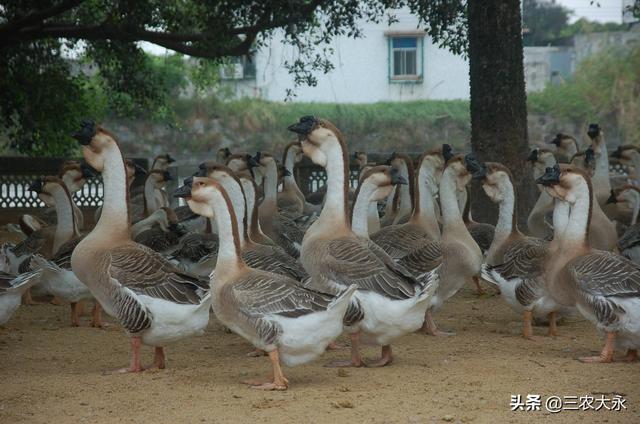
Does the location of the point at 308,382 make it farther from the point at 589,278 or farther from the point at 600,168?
the point at 600,168

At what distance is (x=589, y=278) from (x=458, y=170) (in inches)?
102

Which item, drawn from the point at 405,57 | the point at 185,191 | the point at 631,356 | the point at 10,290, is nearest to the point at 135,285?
the point at 185,191

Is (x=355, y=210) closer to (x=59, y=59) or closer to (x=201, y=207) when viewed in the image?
(x=201, y=207)

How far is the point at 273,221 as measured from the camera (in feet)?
37.9

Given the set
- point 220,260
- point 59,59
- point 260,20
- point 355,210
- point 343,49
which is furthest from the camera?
point 343,49

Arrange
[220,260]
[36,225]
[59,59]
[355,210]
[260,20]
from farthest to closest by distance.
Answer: [59,59] → [260,20] → [36,225] → [355,210] → [220,260]

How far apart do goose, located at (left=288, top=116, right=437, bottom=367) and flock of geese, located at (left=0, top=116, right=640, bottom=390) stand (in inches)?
0.4

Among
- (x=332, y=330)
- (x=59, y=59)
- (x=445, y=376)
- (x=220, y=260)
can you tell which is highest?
(x=59, y=59)

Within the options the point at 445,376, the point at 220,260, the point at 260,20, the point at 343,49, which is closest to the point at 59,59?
the point at 260,20

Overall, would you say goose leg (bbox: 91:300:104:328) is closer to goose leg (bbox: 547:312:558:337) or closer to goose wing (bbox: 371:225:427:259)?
goose wing (bbox: 371:225:427:259)

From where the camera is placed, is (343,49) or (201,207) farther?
(343,49)

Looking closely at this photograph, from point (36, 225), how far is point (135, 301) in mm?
5172

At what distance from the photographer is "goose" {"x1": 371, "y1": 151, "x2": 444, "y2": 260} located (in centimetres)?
954

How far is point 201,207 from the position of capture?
7000mm
